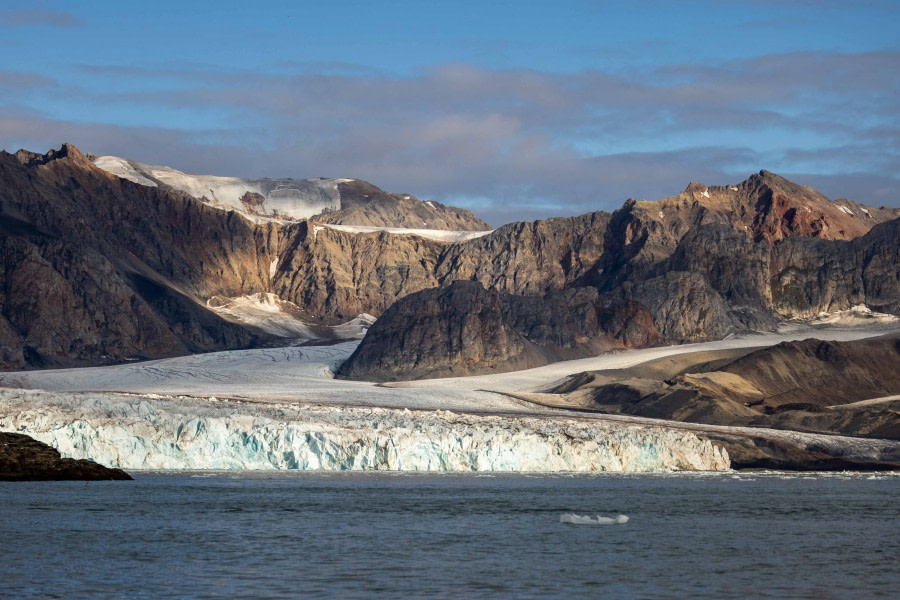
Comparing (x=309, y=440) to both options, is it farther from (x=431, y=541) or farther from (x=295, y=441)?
(x=431, y=541)

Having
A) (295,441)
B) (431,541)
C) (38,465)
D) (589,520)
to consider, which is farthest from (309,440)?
(431,541)

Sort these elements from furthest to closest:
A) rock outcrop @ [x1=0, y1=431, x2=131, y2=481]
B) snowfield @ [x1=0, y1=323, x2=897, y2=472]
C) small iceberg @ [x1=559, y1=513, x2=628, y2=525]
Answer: snowfield @ [x1=0, y1=323, x2=897, y2=472]
rock outcrop @ [x1=0, y1=431, x2=131, y2=481]
small iceberg @ [x1=559, y1=513, x2=628, y2=525]

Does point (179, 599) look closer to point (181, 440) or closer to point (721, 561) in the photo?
point (721, 561)

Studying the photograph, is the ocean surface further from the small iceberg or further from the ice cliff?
the ice cliff

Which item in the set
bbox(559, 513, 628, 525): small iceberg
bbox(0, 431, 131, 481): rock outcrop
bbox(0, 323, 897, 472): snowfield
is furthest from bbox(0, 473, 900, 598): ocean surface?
bbox(0, 323, 897, 472): snowfield

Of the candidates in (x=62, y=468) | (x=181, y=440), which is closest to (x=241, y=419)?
(x=181, y=440)

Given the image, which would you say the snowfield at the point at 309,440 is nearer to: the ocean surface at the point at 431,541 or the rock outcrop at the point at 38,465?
the rock outcrop at the point at 38,465
